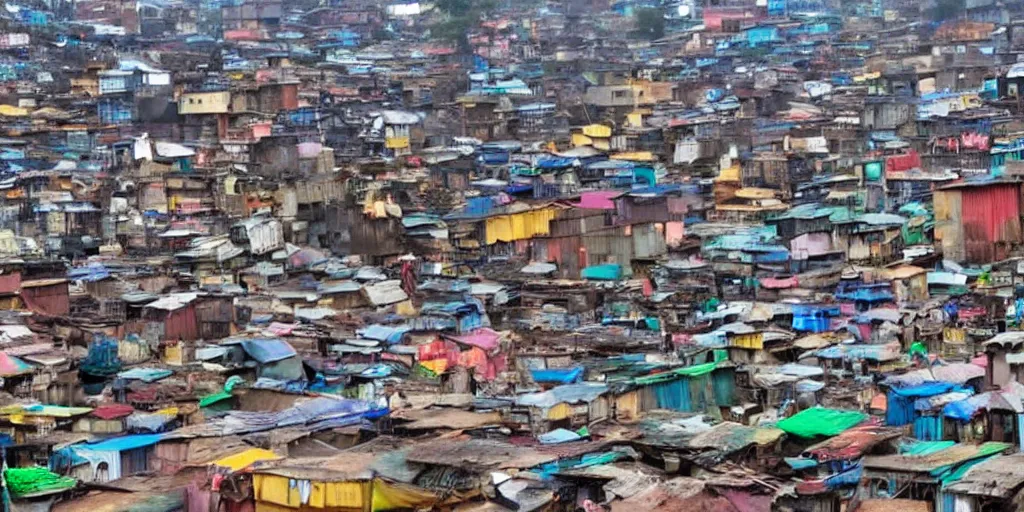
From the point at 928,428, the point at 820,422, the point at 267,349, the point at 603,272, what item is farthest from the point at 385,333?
the point at 928,428

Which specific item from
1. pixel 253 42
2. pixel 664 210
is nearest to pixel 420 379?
pixel 664 210

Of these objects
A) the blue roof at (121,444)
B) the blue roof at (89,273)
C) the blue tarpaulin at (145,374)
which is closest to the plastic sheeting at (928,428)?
the blue roof at (121,444)

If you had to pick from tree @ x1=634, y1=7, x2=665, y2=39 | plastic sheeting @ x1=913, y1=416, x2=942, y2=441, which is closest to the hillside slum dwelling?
plastic sheeting @ x1=913, y1=416, x2=942, y2=441

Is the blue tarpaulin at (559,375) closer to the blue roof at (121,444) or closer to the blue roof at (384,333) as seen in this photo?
the blue roof at (384,333)

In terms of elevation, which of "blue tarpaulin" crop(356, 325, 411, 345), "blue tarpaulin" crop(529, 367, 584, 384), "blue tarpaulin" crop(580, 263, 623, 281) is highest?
"blue tarpaulin" crop(356, 325, 411, 345)

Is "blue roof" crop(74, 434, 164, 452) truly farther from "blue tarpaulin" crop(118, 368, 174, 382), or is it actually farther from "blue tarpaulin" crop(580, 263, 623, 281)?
"blue tarpaulin" crop(580, 263, 623, 281)

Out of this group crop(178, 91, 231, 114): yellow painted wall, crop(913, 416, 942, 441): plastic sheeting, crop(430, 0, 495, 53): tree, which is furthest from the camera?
crop(430, 0, 495, 53): tree
